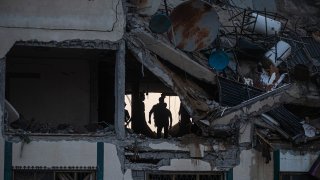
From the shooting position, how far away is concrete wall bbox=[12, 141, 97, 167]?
1473 centimetres

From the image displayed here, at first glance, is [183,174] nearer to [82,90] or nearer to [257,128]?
[257,128]

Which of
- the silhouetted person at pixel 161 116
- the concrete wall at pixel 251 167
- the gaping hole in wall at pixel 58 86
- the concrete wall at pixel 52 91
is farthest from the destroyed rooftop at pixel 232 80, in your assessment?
the silhouetted person at pixel 161 116

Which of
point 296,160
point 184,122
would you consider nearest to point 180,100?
point 296,160

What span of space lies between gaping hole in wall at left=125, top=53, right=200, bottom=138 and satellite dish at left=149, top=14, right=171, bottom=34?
1.77 meters

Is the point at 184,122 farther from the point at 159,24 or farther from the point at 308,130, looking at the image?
the point at 159,24

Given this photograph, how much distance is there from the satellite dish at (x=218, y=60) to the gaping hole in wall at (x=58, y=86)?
120 inches

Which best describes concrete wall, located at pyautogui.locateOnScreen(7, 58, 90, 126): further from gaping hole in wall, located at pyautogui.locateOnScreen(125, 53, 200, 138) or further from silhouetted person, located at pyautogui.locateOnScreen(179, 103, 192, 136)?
silhouetted person, located at pyautogui.locateOnScreen(179, 103, 192, 136)

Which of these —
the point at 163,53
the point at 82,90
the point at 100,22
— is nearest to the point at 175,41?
the point at 163,53

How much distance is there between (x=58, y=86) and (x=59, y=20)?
4.17m

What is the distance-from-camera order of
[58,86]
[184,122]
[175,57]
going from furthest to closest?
[184,122]
[58,86]
[175,57]

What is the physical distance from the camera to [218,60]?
1605cm

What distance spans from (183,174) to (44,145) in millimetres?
2935

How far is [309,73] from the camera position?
17188 millimetres

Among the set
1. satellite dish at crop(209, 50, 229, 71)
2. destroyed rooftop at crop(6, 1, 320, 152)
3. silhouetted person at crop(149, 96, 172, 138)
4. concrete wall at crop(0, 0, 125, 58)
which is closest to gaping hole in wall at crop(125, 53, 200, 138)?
silhouetted person at crop(149, 96, 172, 138)
